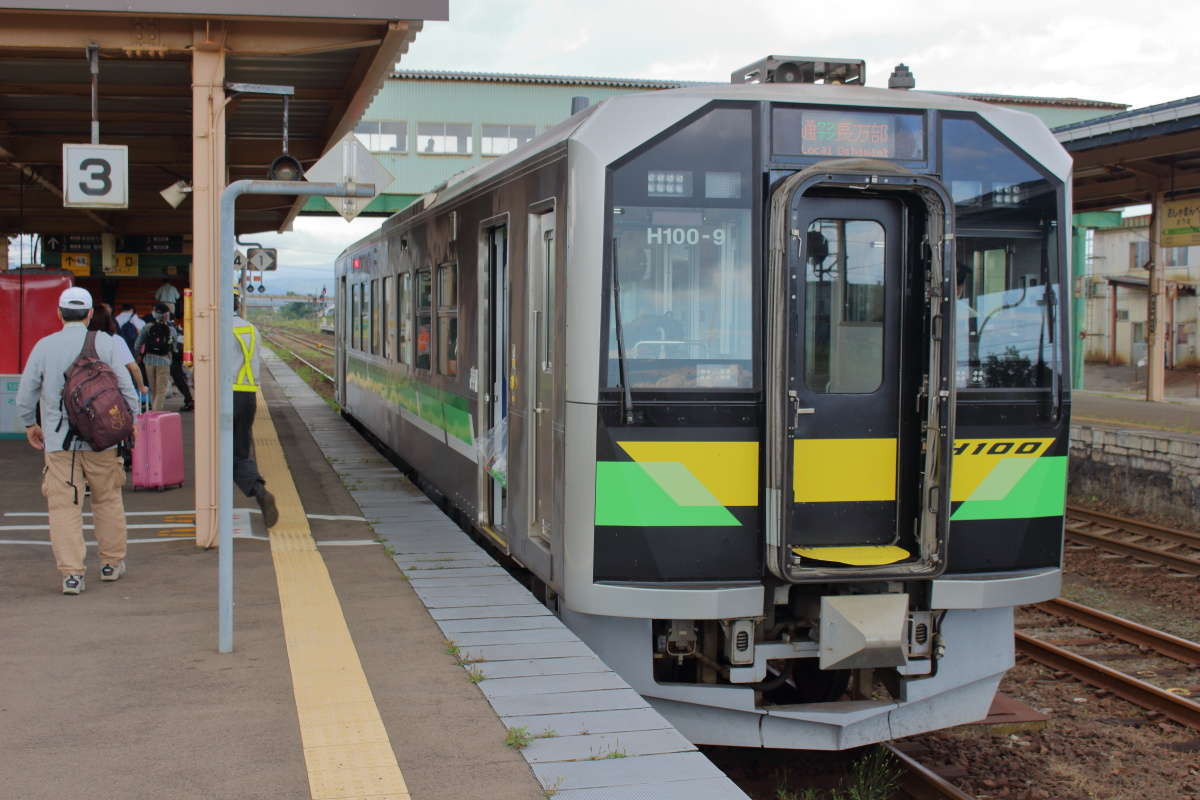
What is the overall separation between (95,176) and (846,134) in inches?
193

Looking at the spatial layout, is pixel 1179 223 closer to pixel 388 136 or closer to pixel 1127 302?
pixel 1127 302

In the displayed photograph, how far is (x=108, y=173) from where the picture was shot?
26.6 feet

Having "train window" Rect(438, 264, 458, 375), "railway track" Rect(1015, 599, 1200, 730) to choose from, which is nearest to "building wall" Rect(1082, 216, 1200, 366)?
"railway track" Rect(1015, 599, 1200, 730)

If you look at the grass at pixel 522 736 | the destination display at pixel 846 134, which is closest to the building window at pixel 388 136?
the destination display at pixel 846 134

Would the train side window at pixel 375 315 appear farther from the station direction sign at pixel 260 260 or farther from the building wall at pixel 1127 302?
the building wall at pixel 1127 302

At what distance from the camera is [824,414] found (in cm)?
592

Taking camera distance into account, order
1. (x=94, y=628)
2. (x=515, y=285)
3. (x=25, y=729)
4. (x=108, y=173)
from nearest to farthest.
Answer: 1. (x=25, y=729)
2. (x=94, y=628)
3. (x=515, y=285)
4. (x=108, y=173)

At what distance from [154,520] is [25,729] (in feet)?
16.9

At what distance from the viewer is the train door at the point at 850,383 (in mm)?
5898

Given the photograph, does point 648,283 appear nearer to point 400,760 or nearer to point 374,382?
point 400,760

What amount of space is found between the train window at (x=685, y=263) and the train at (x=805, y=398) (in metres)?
0.01

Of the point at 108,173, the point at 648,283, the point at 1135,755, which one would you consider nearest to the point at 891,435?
the point at 648,283

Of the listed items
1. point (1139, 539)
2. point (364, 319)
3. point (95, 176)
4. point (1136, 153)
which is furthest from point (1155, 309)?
point (95, 176)

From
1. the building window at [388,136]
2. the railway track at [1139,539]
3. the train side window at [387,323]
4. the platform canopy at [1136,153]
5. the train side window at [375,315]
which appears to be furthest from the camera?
the building window at [388,136]
